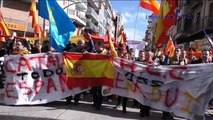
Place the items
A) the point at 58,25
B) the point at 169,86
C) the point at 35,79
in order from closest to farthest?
the point at 169,86, the point at 35,79, the point at 58,25

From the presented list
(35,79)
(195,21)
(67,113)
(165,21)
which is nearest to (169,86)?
(67,113)

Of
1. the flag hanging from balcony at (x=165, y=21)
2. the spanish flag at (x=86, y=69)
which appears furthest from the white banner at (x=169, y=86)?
the flag hanging from balcony at (x=165, y=21)

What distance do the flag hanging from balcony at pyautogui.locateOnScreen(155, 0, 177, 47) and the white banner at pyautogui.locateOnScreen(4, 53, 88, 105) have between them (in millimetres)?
4345

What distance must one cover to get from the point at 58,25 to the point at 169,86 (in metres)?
3.24

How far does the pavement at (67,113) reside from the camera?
26.7ft

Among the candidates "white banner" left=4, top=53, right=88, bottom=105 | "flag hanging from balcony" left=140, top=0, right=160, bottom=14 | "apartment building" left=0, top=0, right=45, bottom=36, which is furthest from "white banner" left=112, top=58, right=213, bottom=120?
"apartment building" left=0, top=0, right=45, bottom=36

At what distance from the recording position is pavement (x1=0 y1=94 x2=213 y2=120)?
8.15 m

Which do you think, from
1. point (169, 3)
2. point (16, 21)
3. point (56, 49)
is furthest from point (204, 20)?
point (56, 49)

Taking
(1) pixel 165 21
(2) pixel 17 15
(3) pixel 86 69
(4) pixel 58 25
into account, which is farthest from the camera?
(2) pixel 17 15

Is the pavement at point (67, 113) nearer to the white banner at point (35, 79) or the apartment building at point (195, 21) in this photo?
the white banner at point (35, 79)

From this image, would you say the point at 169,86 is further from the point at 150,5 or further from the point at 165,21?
the point at 150,5

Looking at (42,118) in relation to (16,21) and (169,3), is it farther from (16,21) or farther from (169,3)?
(16,21)

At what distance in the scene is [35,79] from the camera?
9.64 m

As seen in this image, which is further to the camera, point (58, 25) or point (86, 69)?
point (58, 25)
